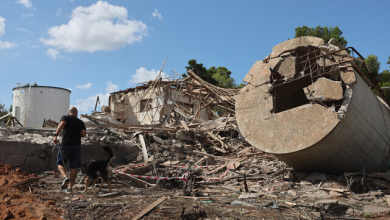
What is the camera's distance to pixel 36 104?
81.6 ft

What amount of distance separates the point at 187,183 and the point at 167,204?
5.08ft

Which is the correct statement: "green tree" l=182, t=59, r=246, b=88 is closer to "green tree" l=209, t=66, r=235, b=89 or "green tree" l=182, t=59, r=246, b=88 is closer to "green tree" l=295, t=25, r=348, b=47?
"green tree" l=209, t=66, r=235, b=89

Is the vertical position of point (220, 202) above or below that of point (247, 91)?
below

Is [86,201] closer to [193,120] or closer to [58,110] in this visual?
[193,120]

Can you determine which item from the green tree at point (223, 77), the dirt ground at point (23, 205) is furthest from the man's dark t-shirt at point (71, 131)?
the green tree at point (223, 77)

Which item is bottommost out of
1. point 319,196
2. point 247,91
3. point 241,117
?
point 319,196

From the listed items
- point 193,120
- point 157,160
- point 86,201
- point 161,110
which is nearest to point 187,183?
point 86,201

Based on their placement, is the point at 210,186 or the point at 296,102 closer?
the point at 210,186

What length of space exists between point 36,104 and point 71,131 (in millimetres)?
20975

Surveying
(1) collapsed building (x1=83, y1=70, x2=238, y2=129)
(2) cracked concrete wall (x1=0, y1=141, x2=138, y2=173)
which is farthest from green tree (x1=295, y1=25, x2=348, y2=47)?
(2) cracked concrete wall (x1=0, y1=141, x2=138, y2=173)

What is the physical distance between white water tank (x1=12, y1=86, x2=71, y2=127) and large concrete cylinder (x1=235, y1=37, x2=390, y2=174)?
2102 centimetres

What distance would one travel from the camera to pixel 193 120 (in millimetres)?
13836

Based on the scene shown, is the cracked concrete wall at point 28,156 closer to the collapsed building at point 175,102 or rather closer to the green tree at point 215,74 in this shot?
the collapsed building at point 175,102

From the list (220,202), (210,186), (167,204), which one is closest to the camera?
(167,204)
